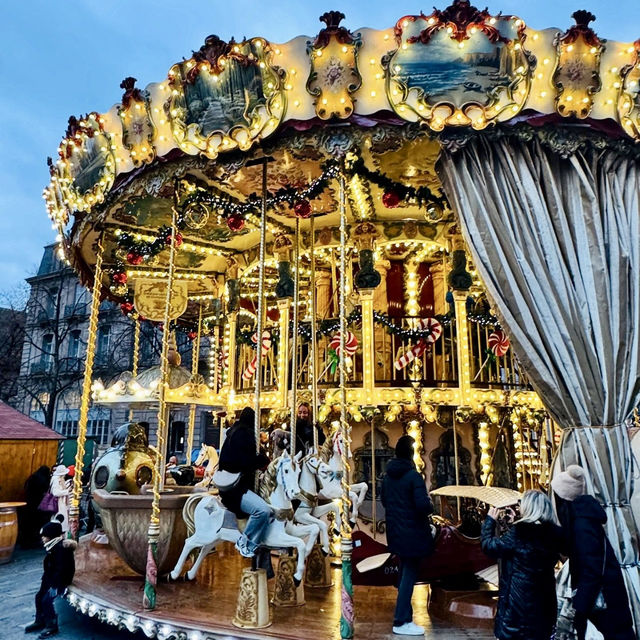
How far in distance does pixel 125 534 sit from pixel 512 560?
4.49 metres

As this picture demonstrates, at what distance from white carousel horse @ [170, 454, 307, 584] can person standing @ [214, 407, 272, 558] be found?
180 mm

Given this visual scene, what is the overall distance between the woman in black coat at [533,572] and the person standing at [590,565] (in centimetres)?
13

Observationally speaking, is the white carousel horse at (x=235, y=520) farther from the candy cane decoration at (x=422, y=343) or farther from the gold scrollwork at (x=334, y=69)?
the candy cane decoration at (x=422, y=343)

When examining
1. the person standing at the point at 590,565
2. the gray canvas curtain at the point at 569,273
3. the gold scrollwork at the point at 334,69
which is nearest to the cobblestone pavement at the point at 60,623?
the person standing at the point at 590,565

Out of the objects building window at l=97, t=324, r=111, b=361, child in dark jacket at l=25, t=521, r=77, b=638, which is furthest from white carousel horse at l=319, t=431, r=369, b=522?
building window at l=97, t=324, r=111, b=361

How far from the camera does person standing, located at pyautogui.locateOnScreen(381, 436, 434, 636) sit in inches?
176

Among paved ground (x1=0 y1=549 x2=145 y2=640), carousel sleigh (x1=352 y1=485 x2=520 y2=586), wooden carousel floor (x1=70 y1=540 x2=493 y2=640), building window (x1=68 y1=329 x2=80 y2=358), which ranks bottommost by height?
paved ground (x1=0 y1=549 x2=145 y2=640)

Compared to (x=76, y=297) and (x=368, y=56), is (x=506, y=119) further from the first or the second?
(x=76, y=297)

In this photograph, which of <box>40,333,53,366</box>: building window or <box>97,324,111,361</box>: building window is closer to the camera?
<box>97,324,111,361</box>: building window

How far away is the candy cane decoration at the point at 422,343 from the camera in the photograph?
8930mm

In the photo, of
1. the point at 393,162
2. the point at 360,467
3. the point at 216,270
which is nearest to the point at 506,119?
the point at 393,162

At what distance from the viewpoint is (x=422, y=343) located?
9.03 m

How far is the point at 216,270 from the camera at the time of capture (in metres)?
12.1

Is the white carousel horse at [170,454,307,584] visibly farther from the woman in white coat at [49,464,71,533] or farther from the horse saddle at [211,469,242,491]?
the woman in white coat at [49,464,71,533]
